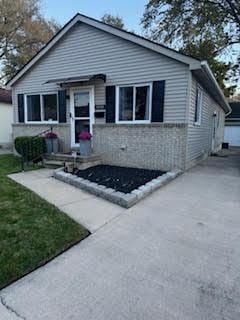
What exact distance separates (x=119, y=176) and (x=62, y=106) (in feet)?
14.8

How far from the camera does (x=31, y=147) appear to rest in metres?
8.99

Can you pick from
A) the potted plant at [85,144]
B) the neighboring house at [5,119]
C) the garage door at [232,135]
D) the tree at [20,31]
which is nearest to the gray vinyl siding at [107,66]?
the potted plant at [85,144]

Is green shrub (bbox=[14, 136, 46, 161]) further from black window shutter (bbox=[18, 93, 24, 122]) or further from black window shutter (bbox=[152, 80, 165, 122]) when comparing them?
black window shutter (bbox=[152, 80, 165, 122])

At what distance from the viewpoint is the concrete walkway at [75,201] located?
425 cm

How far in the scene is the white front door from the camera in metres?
9.34

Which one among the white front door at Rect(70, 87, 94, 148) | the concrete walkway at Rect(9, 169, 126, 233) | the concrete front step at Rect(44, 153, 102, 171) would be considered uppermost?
the white front door at Rect(70, 87, 94, 148)

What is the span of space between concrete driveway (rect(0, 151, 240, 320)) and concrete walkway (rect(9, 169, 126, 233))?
253 millimetres

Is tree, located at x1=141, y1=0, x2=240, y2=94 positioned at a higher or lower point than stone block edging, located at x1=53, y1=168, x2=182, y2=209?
higher

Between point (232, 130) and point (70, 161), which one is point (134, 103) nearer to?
point (70, 161)

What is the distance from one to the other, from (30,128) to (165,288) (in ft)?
32.6

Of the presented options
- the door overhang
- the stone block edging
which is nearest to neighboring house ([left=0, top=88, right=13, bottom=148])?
the door overhang

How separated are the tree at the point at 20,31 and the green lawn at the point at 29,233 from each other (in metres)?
23.1

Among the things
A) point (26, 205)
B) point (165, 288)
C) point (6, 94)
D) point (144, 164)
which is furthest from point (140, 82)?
point (6, 94)

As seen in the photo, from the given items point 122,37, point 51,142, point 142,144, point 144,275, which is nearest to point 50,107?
point 51,142
